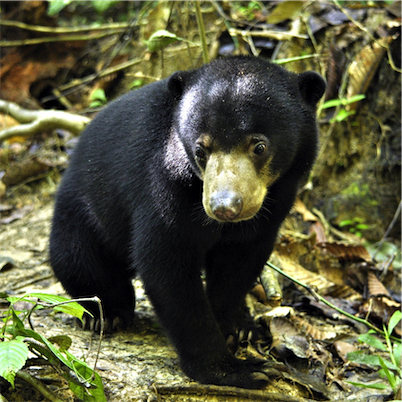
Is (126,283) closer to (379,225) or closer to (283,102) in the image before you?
(283,102)

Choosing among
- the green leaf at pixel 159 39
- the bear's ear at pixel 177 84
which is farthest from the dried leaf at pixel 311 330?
the green leaf at pixel 159 39

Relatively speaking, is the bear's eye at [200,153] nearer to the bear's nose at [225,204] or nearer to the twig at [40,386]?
the bear's nose at [225,204]

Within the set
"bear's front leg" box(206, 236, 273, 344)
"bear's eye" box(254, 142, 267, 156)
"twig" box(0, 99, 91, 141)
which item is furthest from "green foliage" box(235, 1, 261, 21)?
"bear's eye" box(254, 142, 267, 156)

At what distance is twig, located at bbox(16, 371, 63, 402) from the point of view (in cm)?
246

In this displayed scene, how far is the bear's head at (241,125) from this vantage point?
2.75 meters

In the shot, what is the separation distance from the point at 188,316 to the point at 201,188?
A: 779mm

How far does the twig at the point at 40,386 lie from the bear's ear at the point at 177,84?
180cm

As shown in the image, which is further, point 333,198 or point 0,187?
point 0,187

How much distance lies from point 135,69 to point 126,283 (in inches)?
169

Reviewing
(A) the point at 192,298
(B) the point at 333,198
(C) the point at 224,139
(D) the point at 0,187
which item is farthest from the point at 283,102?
(D) the point at 0,187

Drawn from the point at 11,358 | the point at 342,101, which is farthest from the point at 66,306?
the point at 342,101

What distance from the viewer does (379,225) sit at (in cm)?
570

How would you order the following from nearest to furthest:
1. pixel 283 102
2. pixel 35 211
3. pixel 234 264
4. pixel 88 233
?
1. pixel 283 102
2. pixel 234 264
3. pixel 88 233
4. pixel 35 211

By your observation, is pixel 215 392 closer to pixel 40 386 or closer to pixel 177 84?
pixel 40 386
